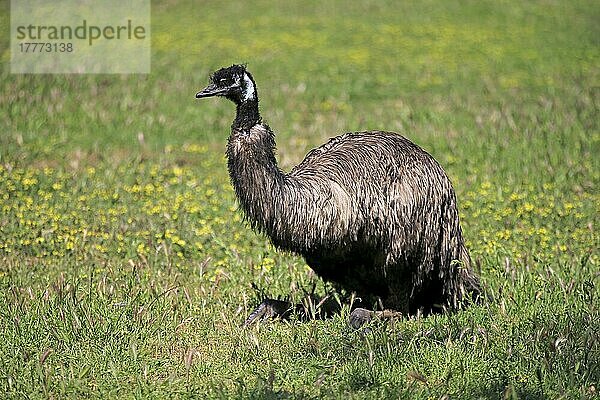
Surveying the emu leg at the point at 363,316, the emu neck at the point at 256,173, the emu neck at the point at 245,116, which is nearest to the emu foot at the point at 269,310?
the emu leg at the point at 363,316

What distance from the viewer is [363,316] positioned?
6664 mm

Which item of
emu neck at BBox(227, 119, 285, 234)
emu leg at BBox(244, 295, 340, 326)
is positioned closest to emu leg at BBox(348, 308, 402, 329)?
emu leg at BBox(244, 295, 340, 326)

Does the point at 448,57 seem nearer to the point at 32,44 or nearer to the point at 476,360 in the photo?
the point at 32,44

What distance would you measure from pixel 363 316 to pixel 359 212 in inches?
27.8

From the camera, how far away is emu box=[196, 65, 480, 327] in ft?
20.4

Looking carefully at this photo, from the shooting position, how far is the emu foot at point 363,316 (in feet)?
21.7

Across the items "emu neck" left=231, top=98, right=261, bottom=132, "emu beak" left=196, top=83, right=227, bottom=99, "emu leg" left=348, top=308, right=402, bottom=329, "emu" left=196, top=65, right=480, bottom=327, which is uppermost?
"emu beak" left=196, top=83, right=227, bottom=99

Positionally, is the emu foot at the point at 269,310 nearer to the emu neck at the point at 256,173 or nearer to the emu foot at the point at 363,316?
the emu foot at the point at 363,316

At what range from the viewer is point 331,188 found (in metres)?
6.53

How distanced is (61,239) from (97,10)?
10.2m

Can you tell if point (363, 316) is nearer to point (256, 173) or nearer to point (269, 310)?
point (269, 310)

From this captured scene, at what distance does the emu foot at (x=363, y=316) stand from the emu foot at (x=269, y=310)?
422 millimetres

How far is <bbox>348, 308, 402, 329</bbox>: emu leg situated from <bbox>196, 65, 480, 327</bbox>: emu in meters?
0.01

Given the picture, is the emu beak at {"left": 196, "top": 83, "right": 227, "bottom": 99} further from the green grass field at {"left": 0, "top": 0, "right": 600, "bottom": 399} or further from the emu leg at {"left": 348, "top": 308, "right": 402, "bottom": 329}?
the emu leg at {"left": 348, "top": 308, "right": 402, "bottom": 329}
